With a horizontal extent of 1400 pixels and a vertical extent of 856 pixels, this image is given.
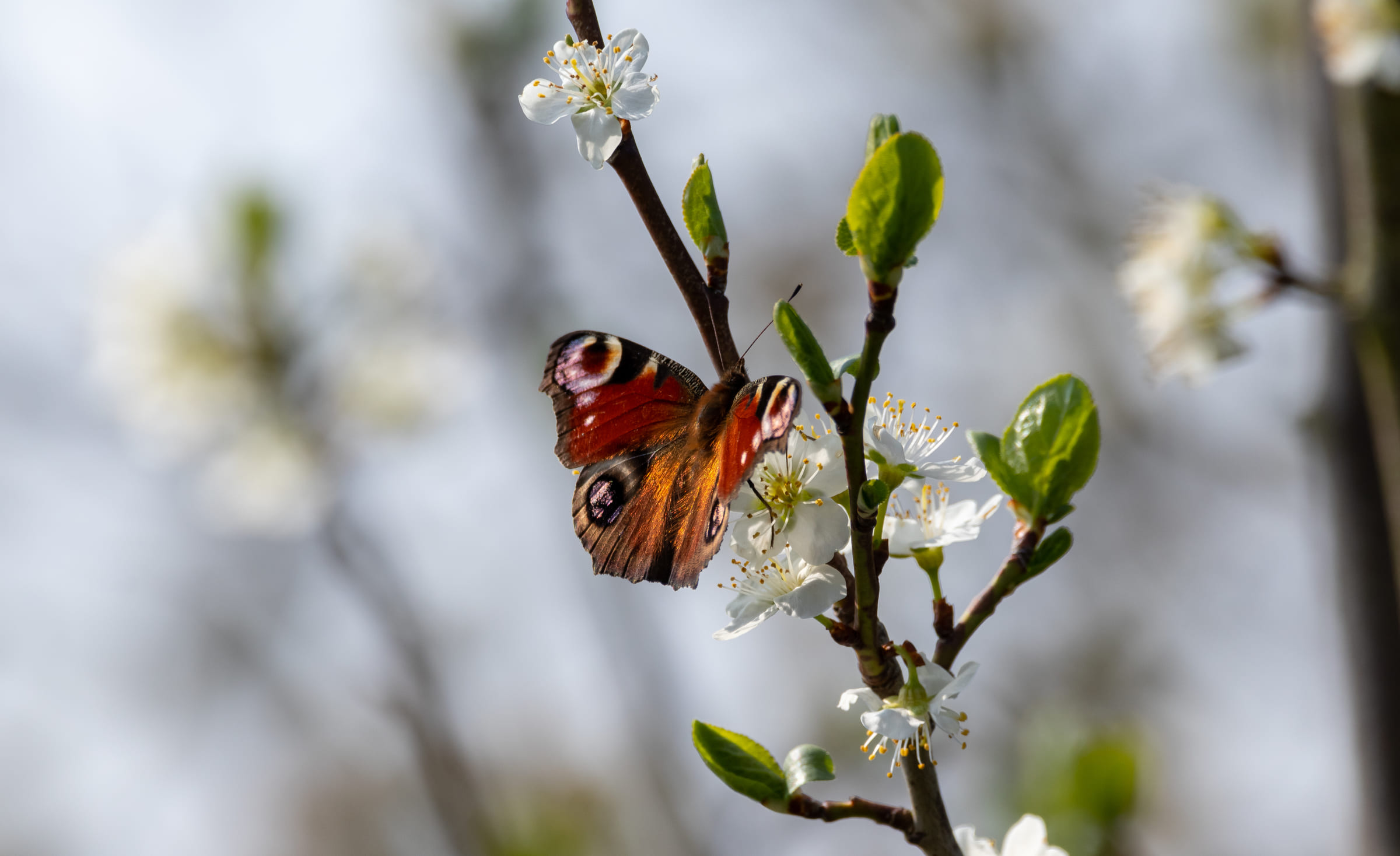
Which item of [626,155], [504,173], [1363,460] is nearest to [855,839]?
[1363,460]

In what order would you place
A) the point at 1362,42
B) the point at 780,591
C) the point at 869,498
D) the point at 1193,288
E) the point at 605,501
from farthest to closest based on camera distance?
the point at 1193,288, the point at 1362,42, the point at 605,501, the point at 780,591, the point at 869,498

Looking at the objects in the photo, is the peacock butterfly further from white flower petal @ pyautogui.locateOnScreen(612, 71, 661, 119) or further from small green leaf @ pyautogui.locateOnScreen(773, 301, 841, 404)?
white flower petal @ pyautogui.locateOnScreen(612, 71, 661, 119)

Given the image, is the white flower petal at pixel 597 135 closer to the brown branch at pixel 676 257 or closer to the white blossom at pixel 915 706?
the brown branch at pixel 676 257

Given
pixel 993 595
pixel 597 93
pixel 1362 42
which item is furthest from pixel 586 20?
pixel 1362 42

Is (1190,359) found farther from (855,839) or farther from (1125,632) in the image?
(1125,632)

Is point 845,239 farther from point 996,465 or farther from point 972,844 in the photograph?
point 972,844

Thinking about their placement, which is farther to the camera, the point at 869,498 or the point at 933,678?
the point at 933,678
